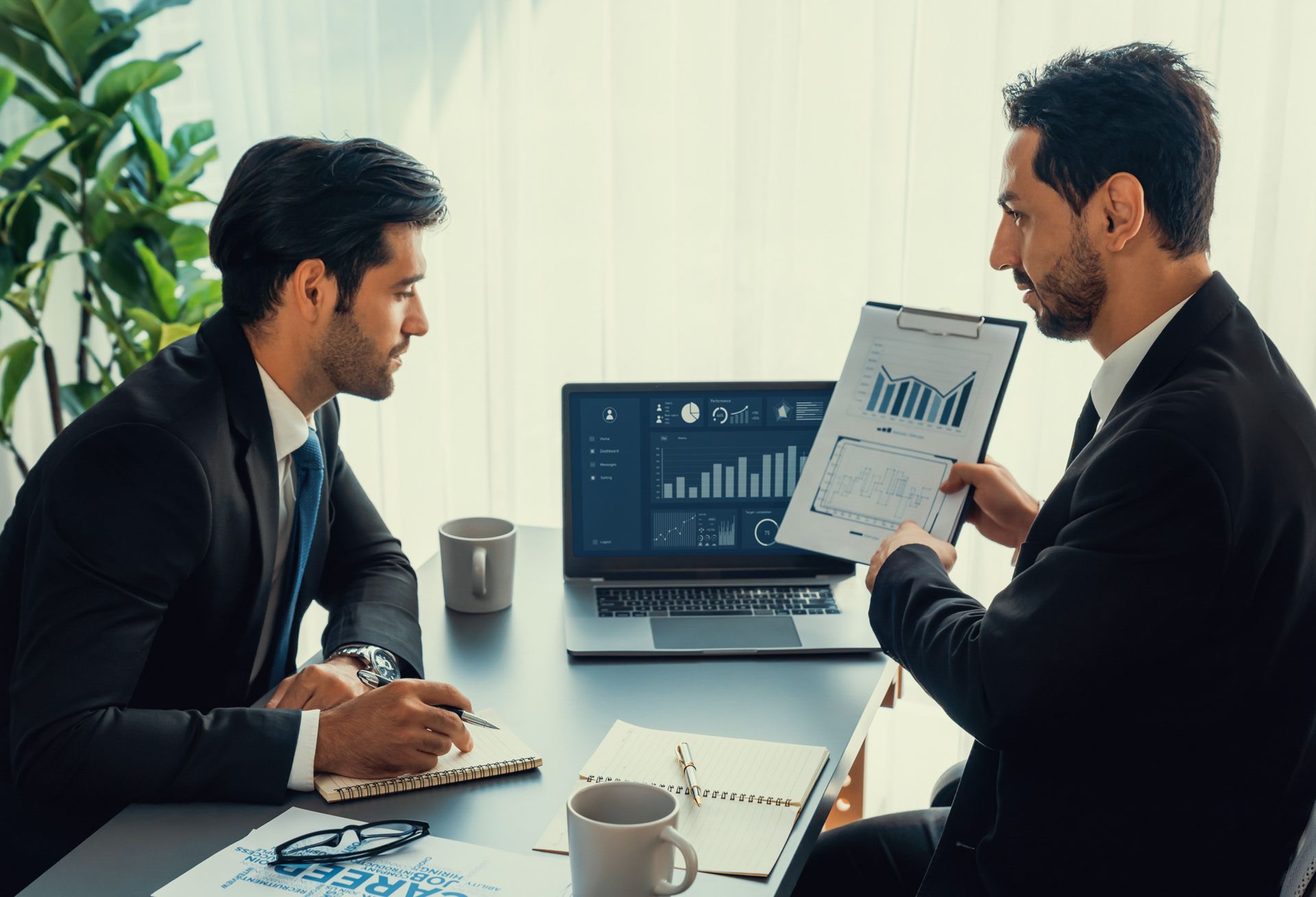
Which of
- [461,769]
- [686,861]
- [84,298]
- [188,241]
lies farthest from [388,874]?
[84,298]

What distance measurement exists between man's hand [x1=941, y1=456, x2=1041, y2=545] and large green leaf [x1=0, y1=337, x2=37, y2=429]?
227cm

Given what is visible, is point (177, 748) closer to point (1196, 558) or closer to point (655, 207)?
point (1196, 558)

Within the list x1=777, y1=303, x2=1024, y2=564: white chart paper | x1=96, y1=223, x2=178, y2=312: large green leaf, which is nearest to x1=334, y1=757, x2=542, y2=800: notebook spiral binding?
x1=777, y1=303, x2=1024, y2=564: white chart paper

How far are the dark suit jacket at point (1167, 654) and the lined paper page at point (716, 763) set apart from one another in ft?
0.57

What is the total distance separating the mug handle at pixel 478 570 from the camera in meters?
1.58

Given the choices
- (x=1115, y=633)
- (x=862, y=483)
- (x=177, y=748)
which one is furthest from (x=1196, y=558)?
(x=177, y=748)

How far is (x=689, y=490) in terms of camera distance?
1.70 m

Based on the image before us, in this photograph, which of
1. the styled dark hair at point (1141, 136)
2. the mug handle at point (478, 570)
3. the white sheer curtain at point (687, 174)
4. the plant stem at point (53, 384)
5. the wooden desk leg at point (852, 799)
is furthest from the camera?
the plant stem at point (53, 384)

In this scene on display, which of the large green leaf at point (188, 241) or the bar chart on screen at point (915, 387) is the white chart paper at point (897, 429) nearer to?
the bar chart on screen at point (915, 387)

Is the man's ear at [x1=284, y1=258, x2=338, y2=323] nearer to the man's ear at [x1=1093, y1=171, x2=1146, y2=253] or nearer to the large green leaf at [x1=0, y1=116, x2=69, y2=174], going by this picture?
the man's ear at [x1=1093, y1=171, x2=1146, y2=253]

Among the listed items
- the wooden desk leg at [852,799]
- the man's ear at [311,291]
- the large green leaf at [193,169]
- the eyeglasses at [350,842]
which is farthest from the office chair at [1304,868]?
the large green leaf at [193,169]

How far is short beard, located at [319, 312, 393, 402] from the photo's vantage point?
148cm

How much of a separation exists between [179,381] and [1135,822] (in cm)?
114

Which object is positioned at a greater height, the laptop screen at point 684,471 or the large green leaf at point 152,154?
the large green leaf at point 152,154
